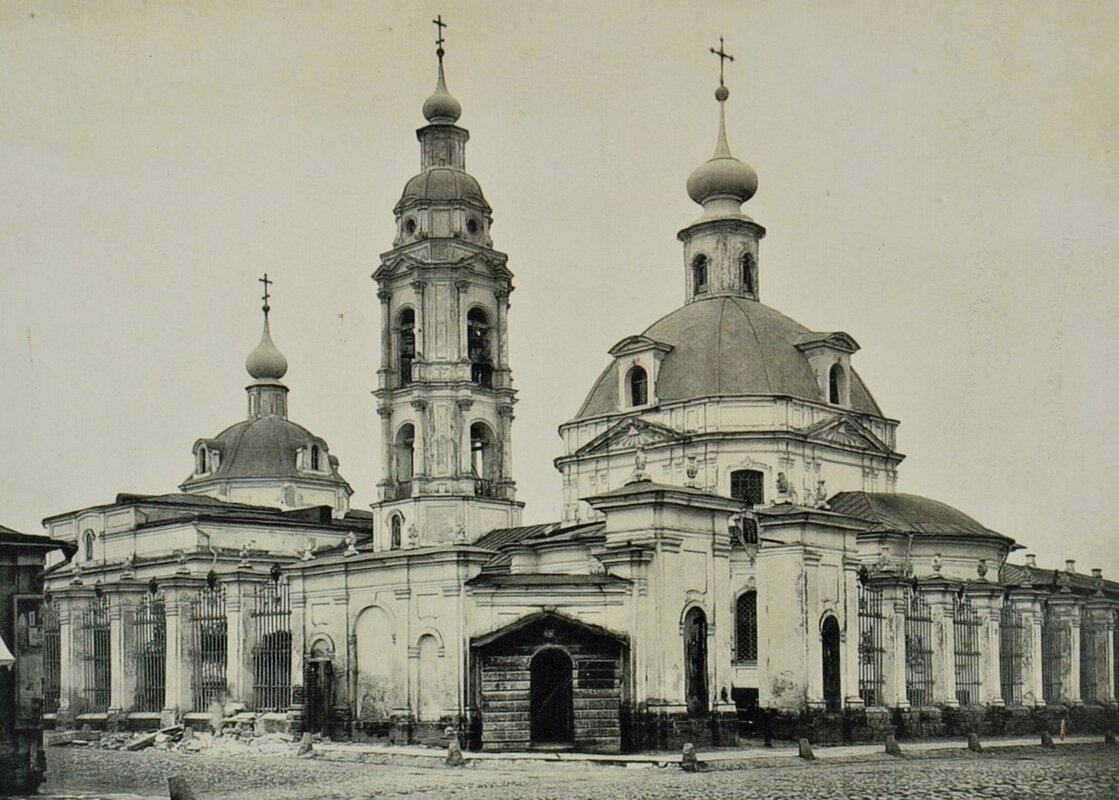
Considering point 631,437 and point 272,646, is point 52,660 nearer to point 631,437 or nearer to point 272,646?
point 272,646

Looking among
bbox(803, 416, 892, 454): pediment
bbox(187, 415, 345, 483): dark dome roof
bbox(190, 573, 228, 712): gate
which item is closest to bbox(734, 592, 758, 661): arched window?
bbox(803, 416, 892, 454): pediment

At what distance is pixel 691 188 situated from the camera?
4828 cm

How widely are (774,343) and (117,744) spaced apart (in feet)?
70.1

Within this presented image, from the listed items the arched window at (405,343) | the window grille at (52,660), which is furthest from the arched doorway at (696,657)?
the window grille at (52,660)

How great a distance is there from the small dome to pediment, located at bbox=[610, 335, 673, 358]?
73.8ft

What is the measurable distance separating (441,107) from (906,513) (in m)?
17.4

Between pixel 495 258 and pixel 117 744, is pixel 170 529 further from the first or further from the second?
pixel 495 258

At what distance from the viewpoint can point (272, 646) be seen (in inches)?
1570

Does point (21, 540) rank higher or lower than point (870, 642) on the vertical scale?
higher

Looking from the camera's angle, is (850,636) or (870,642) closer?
(850,636)

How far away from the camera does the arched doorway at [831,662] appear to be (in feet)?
110

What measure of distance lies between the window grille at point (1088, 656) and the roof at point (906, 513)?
11.8 feet

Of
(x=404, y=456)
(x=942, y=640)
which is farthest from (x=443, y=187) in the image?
(x=942, y=640)

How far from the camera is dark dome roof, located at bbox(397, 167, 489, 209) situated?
4044cm
